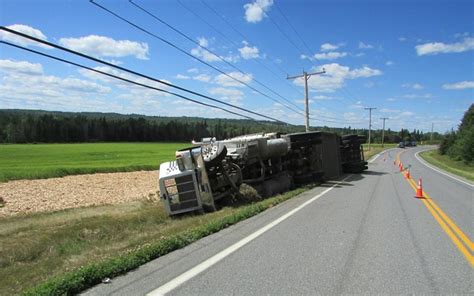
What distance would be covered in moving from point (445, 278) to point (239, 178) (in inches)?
415

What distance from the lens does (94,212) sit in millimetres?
14562

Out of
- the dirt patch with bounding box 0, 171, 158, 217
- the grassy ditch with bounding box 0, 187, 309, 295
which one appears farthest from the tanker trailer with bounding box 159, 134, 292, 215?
the dirt patch with bounding box 0, 171, 158, 217

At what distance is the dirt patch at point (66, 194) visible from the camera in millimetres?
16688

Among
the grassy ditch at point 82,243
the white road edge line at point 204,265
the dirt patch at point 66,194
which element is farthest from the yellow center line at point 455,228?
the dirt patch at point 66,194

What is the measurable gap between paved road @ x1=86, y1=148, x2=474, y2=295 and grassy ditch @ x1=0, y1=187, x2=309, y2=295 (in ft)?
0.96

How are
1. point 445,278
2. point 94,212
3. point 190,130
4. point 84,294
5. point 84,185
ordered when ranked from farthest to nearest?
point 190,130 → point 84,185 → point 94,212 → point 445,278 → point 84,294

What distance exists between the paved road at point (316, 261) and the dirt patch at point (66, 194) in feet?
33.1

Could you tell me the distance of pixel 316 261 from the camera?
6230 mm

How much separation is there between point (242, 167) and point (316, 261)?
1037 centimetres

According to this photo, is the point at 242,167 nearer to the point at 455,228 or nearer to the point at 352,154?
the point at 455,228

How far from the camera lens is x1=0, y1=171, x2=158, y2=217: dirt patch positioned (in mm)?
16688

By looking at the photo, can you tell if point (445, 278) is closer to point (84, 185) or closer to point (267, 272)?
point (267, 272)

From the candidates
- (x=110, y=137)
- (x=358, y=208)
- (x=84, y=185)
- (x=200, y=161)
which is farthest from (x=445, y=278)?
(x=110, y=137)

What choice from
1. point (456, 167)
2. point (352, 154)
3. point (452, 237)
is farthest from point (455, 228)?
point (456, 167)
